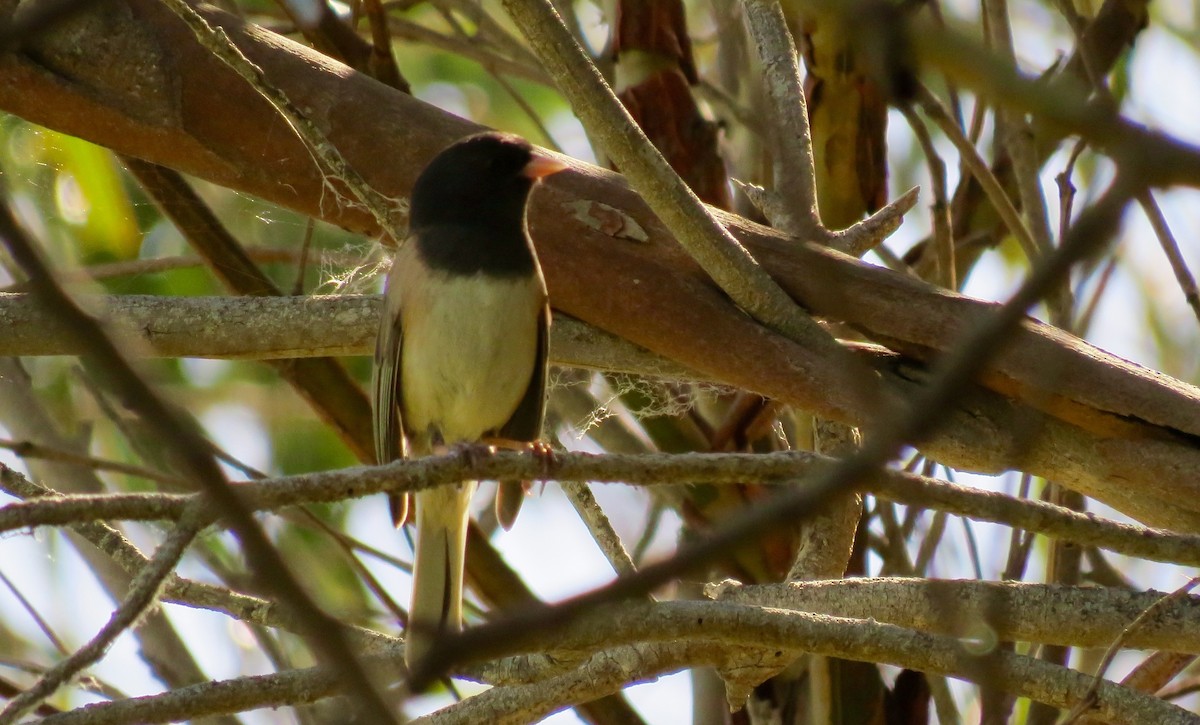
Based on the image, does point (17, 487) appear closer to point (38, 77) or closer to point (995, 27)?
point (38, 77)

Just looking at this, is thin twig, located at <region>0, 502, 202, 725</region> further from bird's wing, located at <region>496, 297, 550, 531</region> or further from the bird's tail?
bird's wing, located at <region>496, 297, 550, 531</region>

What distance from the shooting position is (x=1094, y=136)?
38.6 inches

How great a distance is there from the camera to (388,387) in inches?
141

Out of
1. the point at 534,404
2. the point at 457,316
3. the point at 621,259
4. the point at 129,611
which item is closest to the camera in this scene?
the point at 129,611

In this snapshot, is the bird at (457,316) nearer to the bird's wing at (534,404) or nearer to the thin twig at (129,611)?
the bird's wing at (534,404)

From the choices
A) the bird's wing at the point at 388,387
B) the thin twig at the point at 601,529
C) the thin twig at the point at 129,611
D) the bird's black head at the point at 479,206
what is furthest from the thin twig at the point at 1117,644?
the bird's wing at the point at 388,387

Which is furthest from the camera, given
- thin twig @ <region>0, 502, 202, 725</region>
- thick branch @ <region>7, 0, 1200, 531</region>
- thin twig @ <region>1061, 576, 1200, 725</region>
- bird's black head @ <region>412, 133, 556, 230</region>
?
bird's black head @ <region>412, 133, 556, 230</region>

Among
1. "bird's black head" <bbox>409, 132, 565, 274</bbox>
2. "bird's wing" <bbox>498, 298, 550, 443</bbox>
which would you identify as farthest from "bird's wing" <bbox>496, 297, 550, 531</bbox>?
"bird's black head" <bbox>409, 132, 565, 274</bbox>

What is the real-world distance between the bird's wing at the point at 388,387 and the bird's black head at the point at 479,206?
194 millimetres

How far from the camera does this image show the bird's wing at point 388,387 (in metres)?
3.46

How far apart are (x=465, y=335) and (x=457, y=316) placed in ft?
0.19

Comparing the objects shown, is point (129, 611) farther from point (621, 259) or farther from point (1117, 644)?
point (1117, 644)

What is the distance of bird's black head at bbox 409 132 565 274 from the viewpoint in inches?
135

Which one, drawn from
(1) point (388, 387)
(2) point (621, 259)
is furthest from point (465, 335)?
(2) point (621, 259)
